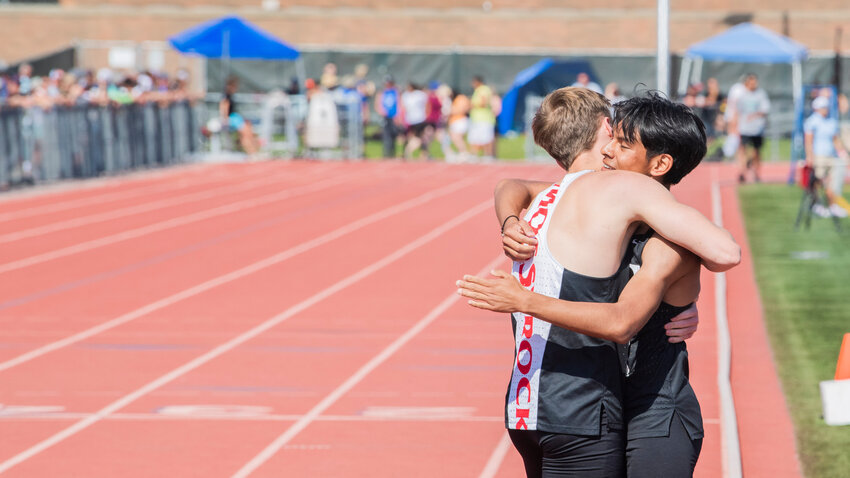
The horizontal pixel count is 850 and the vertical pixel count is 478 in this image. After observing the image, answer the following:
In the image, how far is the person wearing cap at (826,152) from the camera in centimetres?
1759

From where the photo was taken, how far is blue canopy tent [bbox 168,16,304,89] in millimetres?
29172

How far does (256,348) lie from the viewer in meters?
9.66

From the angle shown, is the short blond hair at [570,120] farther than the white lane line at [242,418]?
No

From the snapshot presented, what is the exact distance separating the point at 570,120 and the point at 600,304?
63cm

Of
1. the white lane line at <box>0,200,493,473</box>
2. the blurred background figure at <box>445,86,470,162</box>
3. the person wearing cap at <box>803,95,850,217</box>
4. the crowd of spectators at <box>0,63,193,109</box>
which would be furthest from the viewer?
the blurred background figure at <box>445,86,470,162</box>

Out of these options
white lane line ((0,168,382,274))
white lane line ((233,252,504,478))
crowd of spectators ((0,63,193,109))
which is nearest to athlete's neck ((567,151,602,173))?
white lane line ((233,252,504,478))

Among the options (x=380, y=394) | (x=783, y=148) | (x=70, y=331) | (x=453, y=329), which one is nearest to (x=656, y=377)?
(x=380, y=394)

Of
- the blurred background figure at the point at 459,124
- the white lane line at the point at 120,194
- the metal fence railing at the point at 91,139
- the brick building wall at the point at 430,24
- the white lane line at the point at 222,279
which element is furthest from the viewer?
the brick building wall at the point at 430,24

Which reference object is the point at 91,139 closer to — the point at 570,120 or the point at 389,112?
the point at 389,112

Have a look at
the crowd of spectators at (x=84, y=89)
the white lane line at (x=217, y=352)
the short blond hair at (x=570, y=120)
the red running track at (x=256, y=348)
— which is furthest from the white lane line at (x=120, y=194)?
the short blond hair at (x=570, y=120)

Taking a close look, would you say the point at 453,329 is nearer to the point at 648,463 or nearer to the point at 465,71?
the point at 648,463

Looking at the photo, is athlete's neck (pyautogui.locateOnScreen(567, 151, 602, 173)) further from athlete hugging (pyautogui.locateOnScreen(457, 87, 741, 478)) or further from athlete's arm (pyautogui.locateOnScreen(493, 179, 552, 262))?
athlete's arm (pyautogui.locateOnScreen(493, 179, 552, 262))

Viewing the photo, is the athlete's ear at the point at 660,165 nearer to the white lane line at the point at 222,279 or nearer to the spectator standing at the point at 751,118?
the white lane line at the point at 222,279

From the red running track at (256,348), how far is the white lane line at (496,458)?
2 cm
